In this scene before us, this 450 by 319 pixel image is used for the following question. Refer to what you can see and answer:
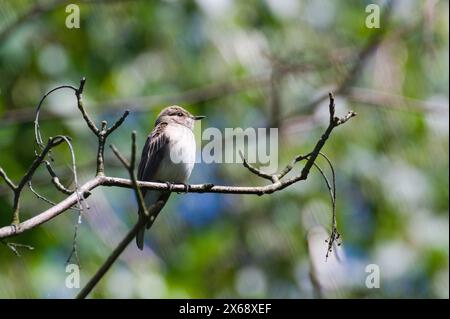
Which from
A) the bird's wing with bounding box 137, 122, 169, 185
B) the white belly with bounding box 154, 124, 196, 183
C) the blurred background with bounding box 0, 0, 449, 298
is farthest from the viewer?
the blurred background with bounding box 0, 0, 449, 298

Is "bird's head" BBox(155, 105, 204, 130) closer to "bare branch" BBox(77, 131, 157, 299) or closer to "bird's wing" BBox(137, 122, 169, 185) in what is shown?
"bird's wing" BBox(137, 122, 169, 185)

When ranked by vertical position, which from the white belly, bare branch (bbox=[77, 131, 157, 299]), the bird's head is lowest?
bare branch (bbox=[77, 131, 157, 299])

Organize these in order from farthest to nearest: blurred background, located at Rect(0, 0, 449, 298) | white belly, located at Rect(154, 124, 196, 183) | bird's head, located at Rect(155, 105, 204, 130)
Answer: blurred background, located at Rect(0, 0, 449, 298) → bird's head, located at Rect(155, 105, 204, 130) → white belly, located at Rect(154, 124, 196, 183)

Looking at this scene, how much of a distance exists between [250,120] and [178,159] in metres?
5.22

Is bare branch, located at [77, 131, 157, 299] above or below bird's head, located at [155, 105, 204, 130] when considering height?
below

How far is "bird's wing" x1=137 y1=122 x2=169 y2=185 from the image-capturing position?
6809 mm

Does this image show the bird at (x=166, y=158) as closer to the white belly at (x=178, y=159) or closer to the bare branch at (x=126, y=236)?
the white belly at (x=178, y=159)

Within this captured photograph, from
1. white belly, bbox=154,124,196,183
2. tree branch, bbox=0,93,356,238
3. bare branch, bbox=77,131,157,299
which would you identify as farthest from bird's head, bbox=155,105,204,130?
bare branch, bbox=77,131,157,299

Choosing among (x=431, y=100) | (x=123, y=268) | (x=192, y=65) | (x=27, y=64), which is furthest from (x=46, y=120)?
(x=431, y=100)

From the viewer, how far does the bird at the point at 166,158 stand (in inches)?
259

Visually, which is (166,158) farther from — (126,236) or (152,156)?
(126,236)

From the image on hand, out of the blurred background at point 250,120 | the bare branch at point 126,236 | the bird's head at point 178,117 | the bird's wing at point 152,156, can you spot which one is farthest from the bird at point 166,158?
the bare branch at point 126,236

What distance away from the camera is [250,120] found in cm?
1174

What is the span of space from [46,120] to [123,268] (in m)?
1.90
